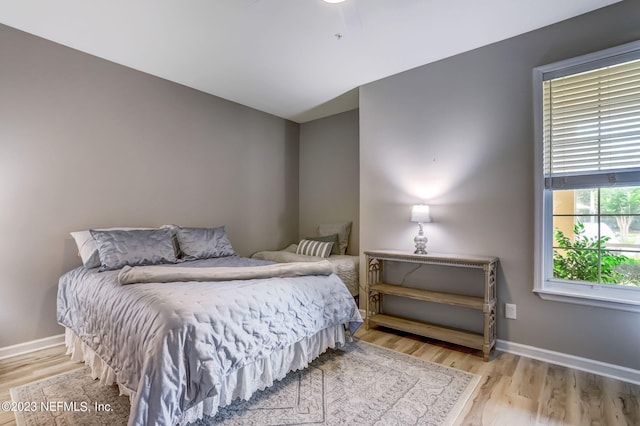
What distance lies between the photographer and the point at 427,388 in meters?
2.05

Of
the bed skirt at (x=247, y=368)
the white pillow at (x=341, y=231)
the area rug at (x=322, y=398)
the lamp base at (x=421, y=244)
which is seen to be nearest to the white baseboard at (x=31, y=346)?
the bed skirt at (x=247, y=368)

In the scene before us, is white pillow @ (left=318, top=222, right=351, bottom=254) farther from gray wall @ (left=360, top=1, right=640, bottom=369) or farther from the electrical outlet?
the electrical outlet

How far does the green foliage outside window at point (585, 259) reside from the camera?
2303 mm

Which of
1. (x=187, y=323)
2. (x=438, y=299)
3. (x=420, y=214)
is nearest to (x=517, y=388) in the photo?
(x=438, y=299)

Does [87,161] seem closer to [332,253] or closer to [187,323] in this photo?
[187,323]

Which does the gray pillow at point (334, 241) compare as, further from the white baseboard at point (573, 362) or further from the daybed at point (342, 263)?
the white baseboard at point (573, 362)

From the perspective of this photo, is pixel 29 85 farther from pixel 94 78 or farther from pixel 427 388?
pixel 427 388

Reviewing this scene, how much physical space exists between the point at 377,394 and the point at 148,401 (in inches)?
52.0

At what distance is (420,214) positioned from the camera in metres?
2.92

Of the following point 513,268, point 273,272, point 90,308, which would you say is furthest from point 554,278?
point 90,308

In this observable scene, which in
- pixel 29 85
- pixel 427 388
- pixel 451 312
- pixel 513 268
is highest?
pixel 29 85

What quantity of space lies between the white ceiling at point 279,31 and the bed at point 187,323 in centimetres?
170

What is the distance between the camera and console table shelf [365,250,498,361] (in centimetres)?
248

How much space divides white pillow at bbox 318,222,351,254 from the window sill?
2.28m
